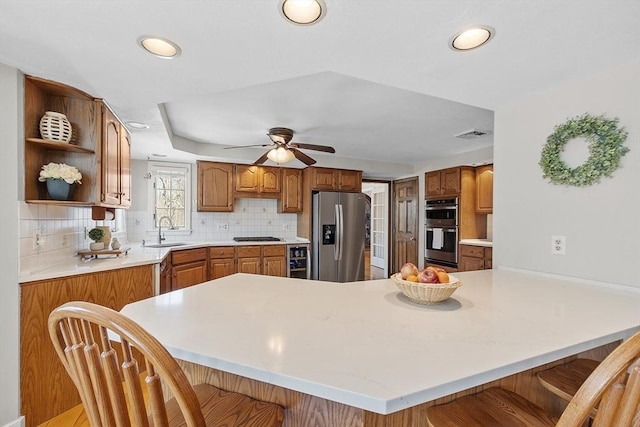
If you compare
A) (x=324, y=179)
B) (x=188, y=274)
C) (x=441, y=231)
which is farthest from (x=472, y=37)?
(x=441, y=231)

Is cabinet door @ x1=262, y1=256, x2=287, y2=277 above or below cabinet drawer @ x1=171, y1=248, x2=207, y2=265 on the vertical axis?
below

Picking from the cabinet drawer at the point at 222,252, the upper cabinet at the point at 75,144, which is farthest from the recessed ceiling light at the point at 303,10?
the cabinet drawer at the point at 222,252

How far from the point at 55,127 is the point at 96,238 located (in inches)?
39.0

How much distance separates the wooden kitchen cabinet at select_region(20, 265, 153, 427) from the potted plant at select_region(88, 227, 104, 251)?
0.55 metres

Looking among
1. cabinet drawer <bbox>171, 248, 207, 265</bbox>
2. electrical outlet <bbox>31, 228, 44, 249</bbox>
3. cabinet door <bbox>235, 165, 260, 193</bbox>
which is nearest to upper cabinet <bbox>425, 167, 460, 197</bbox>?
cabinet door <bbox>235, 165, 260, 193</bbox>

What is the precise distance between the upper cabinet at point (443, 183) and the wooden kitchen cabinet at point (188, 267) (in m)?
3.62

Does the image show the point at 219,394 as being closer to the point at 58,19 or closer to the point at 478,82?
the point at 58,19

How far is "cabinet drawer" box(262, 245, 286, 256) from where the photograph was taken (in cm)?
425

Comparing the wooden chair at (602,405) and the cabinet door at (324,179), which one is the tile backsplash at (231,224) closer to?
the cabinet door at (324,179)

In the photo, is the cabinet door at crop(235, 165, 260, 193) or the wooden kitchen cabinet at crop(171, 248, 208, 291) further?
the cabinet door at crop(235, 165, 260, 193)

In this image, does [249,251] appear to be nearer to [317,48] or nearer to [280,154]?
[280,154]

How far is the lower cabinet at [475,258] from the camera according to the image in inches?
149

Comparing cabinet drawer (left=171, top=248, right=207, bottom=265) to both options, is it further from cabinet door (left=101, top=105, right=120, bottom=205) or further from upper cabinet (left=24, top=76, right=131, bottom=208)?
upper cabinet (left=24, top=76, right=131, bottom=208)

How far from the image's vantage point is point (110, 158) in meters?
2.25
